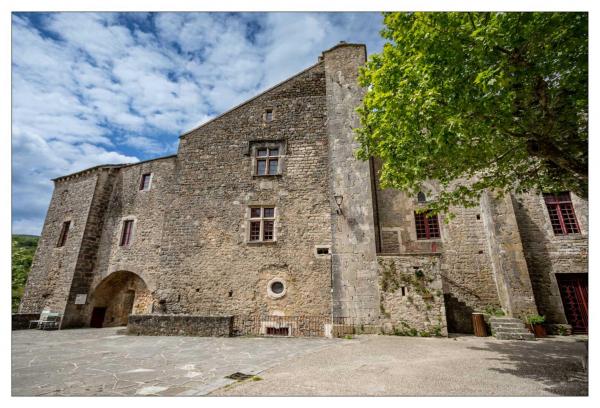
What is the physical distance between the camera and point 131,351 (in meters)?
6.39

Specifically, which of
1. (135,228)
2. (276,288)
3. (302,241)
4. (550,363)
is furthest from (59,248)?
(550,363)

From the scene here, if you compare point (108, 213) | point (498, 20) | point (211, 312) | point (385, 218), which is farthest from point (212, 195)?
point (498, 20)

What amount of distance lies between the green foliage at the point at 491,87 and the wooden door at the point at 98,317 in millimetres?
14848

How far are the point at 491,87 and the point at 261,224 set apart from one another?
8396 millimetres

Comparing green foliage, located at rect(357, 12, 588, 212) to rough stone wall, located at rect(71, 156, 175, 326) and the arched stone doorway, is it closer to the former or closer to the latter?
rough stone wall, located at rect(71, 156, 175, 326)

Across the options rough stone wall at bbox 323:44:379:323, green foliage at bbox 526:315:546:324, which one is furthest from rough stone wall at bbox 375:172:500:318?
rough stone wall at bbox 323:44:379:323

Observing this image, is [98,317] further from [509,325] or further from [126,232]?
[509,325]

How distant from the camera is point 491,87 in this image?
13.7 ft

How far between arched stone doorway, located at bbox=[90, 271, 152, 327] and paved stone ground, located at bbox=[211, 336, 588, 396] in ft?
33.4

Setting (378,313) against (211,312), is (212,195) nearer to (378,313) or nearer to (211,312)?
(211,312)

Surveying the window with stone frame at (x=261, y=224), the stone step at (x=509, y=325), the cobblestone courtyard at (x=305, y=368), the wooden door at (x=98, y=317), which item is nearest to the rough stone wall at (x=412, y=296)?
the cobblestone courtyard at (x=305, y=368)

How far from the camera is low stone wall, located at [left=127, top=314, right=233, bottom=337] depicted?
8523 mm

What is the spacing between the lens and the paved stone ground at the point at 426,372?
11.9 feet

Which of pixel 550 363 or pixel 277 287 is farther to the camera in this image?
pixel 277 287
